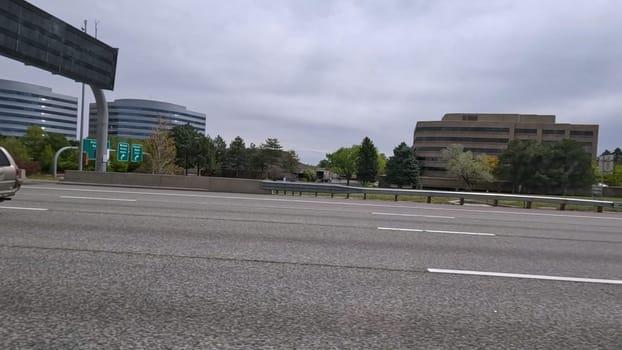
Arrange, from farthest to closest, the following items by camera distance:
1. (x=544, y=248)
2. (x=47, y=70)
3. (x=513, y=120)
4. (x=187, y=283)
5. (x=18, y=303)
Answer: (x=513, y=120) → (x=47, y=70) → (x=544, y=248) → (x=187, y=283) → (x=18, y=303)

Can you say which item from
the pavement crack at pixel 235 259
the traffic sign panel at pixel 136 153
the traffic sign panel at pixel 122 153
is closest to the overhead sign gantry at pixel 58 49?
the traffic sign panel at pixel 122 153

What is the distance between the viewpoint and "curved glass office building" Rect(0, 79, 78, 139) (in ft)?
393

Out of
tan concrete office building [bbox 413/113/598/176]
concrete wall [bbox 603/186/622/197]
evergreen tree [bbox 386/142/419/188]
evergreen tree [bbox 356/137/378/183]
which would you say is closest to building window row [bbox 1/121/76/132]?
evergreen tree [bbox 356/137/378/183]

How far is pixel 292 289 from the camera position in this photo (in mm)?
4684

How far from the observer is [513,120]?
114688 millimetres

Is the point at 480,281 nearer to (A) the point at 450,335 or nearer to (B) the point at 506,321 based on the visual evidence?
(B) the point at 506,321

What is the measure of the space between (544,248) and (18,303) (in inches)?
342

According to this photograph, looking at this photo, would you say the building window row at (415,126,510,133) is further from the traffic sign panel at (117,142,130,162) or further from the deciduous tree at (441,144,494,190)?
the traffic sign panel at (117,142,130,162)

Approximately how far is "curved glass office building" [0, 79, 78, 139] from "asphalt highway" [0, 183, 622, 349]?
135m

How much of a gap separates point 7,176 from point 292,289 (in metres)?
9.19

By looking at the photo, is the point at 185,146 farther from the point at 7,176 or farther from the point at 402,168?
the point at 7,176

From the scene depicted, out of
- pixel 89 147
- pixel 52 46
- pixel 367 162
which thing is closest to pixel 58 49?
pixel 52 46

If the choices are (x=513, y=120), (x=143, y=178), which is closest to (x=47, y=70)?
(x=143, y=178)

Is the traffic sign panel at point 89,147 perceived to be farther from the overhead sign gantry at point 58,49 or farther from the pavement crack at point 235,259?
the pavement crack at point 235,259
